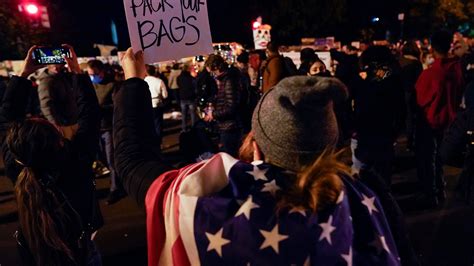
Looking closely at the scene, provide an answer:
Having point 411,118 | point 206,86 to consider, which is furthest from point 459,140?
point 206,86

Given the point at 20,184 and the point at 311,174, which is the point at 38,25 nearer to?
the point at 20,184

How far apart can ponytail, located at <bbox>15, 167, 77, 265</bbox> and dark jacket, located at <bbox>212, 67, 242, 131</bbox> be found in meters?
3.50

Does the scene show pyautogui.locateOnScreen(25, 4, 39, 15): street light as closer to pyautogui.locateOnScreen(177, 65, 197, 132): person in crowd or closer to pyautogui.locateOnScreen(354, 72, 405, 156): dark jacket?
pyautogui.locateOnScreen(177, 65, 197, 132): person in crowd

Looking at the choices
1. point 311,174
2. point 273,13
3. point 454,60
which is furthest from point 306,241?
point 273,13

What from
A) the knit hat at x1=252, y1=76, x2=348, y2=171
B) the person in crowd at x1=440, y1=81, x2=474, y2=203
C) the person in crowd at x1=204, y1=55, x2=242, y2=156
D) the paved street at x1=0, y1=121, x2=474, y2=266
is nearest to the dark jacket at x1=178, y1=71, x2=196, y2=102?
the person in crowd at x1=204, y1=55, x2=242, y2=156

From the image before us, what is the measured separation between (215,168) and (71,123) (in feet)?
13.5

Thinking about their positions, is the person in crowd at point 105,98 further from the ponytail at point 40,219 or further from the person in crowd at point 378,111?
the ponytail at point 40,219

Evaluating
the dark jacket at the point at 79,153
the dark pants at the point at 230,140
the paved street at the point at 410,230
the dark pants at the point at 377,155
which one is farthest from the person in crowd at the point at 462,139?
the dark pants at the point at 230,140

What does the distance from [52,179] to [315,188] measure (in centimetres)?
163

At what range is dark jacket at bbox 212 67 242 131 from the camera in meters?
5.53

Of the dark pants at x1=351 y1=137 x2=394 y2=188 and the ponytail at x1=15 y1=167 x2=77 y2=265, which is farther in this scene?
the dark pants at x1=351 y1=137 x2=394 y2=188

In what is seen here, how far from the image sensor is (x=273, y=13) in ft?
109

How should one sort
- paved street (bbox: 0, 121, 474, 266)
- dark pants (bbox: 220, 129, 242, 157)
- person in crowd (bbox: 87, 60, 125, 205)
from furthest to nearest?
person in crowd (bbox: 87, 60, 125, 205), dark pants (bbox: 220, 129, 242, 157), paved street (bbox: 0, 121, 474, 266)

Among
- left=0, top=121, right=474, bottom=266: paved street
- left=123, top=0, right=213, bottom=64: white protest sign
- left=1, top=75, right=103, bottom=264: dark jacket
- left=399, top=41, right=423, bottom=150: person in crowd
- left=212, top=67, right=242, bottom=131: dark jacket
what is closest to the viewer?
left=123, top=0, right=213, bottom=64: white protest sign
